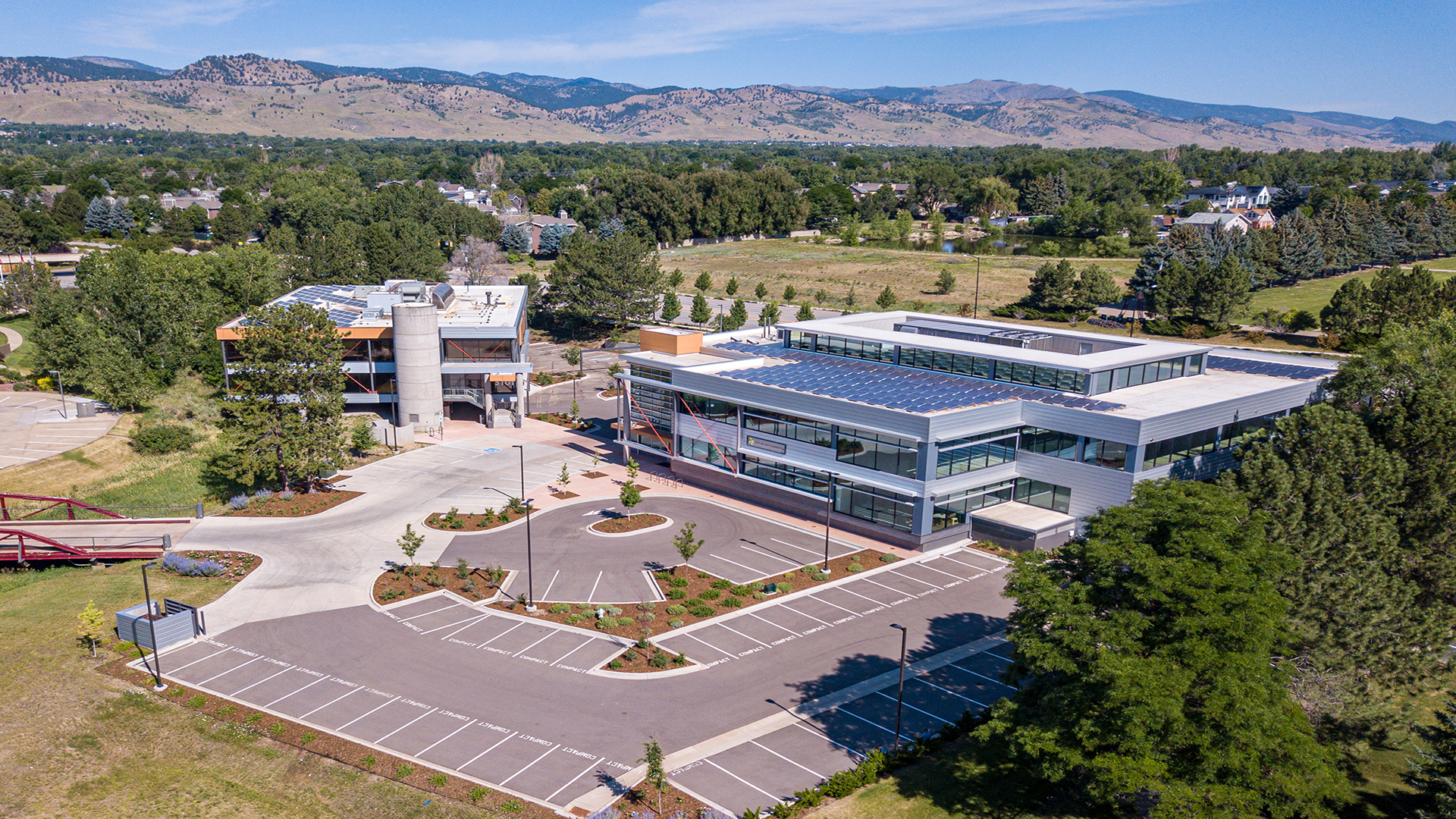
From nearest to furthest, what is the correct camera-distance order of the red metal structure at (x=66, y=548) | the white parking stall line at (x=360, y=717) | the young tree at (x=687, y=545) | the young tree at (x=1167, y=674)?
1. the young tree at (x=1167, y=674)
2. the white parking stall line at (x=360, y=717)
3. the young tree at (x=687, y=545)
4. the red metal structure at (x=66, y=548)

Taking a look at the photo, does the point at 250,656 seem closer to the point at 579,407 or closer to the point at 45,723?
the point at 45,723

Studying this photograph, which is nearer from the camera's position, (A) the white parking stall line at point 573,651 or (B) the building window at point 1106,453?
(A) the white parking stall line at point 573,651

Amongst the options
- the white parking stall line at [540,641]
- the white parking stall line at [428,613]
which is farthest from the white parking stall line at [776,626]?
the white parking stall line at [428,613]

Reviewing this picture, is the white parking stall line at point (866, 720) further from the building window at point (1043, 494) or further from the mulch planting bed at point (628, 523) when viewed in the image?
the building window at point (1043, 494)

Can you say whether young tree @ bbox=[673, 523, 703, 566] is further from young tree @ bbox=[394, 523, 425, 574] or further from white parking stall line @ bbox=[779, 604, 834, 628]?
young tree @ bbox=[394, 523, 425, 574]

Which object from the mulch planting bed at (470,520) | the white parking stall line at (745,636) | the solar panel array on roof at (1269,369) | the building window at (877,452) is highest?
the solar panel array on roof at (1269,369)

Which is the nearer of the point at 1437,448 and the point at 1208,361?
the point at 1437,448

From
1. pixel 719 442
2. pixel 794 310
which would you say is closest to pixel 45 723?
pixel 719 442

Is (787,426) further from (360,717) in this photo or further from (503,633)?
(360,717)
